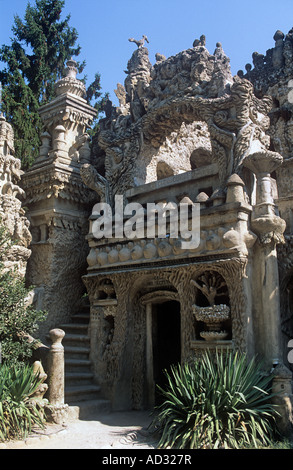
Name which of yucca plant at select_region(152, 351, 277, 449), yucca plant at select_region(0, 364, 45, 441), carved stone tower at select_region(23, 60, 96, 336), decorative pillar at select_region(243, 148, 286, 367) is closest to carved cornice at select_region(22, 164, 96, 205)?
carved stone tower at select_region(23, 60, 96, 336)

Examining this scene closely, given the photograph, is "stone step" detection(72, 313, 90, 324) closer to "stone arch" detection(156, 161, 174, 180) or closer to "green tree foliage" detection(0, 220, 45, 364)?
"green tree foliage" detection(0, 220, 45, 364)

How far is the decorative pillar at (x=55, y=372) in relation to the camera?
768cm

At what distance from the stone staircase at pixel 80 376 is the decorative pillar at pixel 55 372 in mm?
612

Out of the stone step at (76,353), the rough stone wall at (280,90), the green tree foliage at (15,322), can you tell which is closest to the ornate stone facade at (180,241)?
the stone step at (76,353)

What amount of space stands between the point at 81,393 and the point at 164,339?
2251 millimetres

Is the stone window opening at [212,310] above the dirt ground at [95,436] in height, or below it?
above

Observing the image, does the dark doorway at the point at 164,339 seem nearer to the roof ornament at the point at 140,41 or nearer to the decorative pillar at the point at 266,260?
the decorative pillar at the point at 266,260

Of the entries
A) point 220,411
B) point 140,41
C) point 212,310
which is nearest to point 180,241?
point 212,310

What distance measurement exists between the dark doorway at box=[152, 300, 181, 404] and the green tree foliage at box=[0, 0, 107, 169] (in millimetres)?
5680

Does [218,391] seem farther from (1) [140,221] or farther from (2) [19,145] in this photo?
(2) [19,145]

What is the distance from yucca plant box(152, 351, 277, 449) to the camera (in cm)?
607

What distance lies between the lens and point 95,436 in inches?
279

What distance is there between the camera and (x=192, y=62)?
9758 mm
